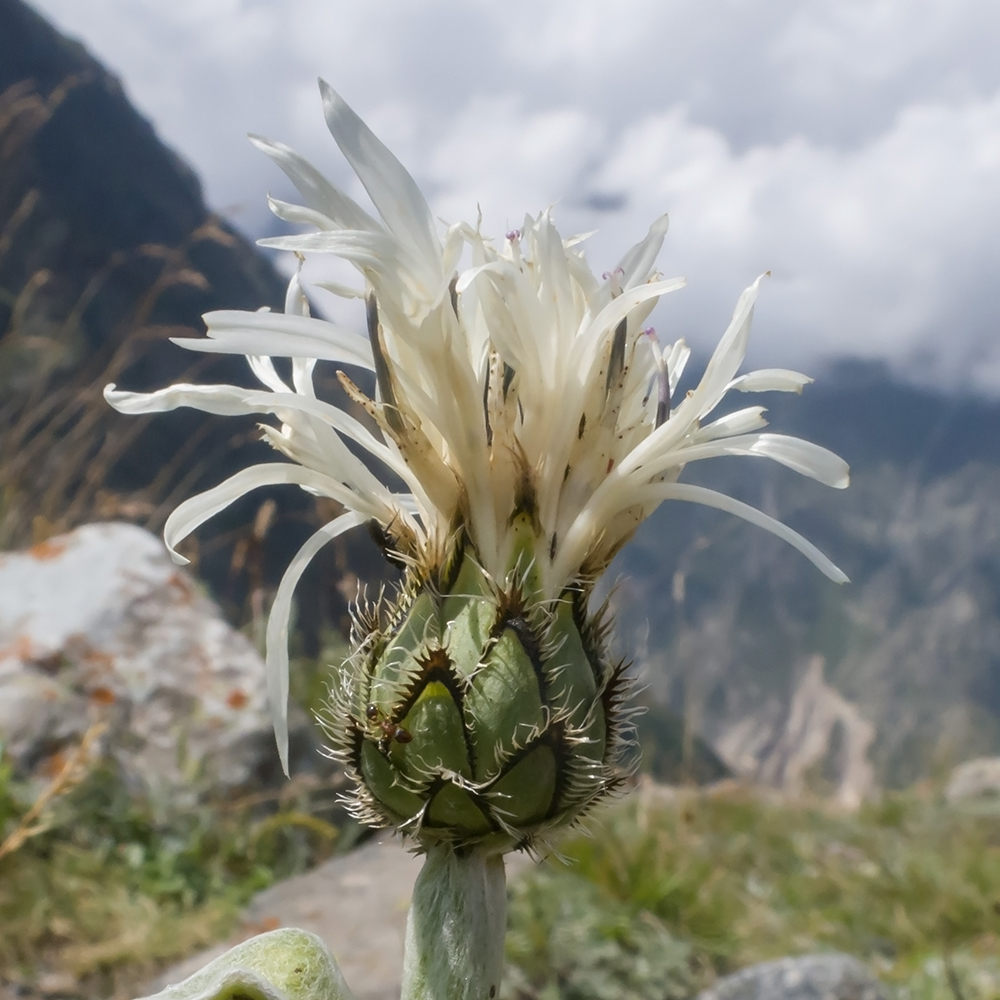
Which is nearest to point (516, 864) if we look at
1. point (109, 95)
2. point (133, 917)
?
Result: point (133, 917)

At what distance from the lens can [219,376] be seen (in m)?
45.9

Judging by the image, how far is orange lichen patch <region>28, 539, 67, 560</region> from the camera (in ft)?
20.1

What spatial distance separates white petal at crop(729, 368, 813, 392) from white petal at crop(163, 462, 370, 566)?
0.67m

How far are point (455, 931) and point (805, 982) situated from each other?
3.46 m

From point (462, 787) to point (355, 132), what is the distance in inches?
38.2

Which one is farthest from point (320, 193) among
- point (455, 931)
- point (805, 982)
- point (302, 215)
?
point (805, 982)

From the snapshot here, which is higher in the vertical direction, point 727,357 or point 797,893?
point 727,357

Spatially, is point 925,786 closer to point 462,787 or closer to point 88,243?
point 462,787

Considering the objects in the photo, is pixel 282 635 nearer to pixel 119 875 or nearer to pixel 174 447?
pixel 119 875

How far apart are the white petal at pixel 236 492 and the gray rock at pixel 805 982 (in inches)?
143

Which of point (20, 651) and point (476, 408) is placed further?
point (20, 651)

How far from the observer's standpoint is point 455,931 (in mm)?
1188

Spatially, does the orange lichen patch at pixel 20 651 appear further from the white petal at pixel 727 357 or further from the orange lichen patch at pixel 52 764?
the white petal at pixel 727 357

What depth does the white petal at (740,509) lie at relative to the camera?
1384mm
